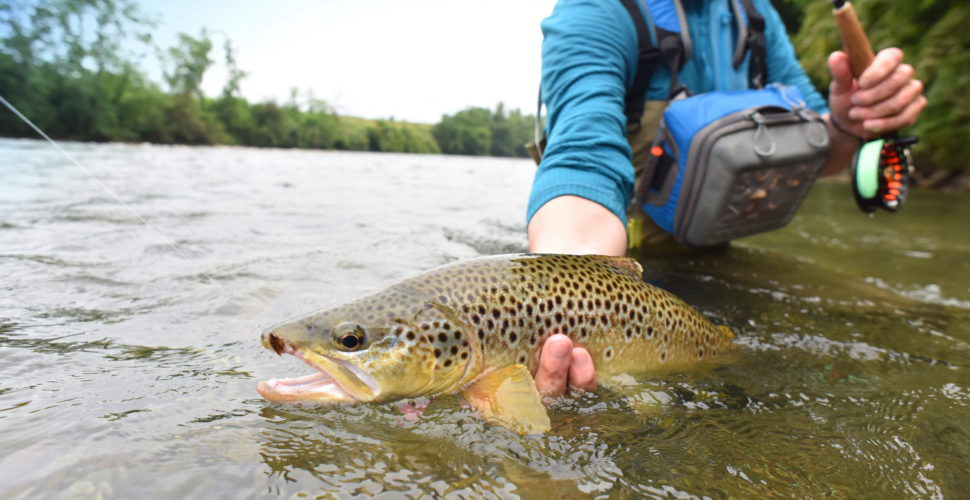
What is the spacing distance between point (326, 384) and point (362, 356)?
162 mm

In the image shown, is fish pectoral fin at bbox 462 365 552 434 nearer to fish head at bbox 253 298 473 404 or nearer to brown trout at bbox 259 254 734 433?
brown trout at bbox 259 254 734 433

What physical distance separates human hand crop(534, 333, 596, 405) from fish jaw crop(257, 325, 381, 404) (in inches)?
24.2

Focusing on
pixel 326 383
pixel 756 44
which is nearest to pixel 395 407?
pixel 326 383

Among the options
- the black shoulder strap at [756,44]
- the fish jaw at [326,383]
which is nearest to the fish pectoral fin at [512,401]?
the fish jaw at [326,383]

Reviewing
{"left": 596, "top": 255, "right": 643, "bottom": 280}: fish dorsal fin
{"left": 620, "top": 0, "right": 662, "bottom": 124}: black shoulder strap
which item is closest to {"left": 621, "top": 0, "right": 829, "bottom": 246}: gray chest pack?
{"left": 620, "top": 0, "right": 662, "bottom": 124}: black shoulder strap

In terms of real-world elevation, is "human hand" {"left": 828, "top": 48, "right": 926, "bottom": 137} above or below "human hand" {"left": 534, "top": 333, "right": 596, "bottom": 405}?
above

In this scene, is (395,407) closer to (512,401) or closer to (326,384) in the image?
(326,384)

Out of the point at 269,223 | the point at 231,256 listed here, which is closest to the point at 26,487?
the point at 231,256

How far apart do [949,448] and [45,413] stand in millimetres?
3047

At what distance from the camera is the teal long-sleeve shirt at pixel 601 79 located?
2.94m

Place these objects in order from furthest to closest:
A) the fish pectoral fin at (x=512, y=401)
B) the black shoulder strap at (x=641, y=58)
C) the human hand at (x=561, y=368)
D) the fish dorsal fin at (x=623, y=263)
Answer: the black shoulder strap at (x=641, y=58) → the fish dorsal fin at (x=623, y=263) → the human hand at (x=561, y=368) → the fish pectoral fin at (x=512, y=401)

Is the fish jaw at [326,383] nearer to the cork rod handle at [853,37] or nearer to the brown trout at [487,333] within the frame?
the brown trout at [487,333]

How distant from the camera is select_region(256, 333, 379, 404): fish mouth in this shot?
1819 mm

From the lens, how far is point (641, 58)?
3.78 metres
